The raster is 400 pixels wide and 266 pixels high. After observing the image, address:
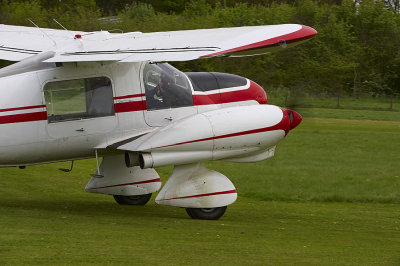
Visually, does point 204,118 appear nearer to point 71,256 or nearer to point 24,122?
point 24,122

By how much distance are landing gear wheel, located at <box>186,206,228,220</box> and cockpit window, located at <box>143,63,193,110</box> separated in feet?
6.33

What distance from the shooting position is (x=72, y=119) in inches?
505

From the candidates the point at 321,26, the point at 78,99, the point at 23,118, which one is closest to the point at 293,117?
the point at 78,99

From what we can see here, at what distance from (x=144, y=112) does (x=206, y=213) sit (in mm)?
2139

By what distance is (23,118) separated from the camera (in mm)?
12414

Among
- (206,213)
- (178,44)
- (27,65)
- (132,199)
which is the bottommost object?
(132,199)

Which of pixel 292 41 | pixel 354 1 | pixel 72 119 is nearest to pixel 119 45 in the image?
pixel 72 119

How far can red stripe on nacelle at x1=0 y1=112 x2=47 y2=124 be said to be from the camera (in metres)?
12.3

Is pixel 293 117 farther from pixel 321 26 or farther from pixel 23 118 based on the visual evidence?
pixel 321 26

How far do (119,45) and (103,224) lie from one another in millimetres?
3033

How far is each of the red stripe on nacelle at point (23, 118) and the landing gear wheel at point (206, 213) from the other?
314 cm

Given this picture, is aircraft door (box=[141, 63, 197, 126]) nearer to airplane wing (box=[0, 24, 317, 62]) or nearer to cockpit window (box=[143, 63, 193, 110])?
cockpit window (box=[143, 63, 193, 110])

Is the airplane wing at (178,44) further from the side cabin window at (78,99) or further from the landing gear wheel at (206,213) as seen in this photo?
the landing gear wheel at (206,213)

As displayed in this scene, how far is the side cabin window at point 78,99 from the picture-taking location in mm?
12656
